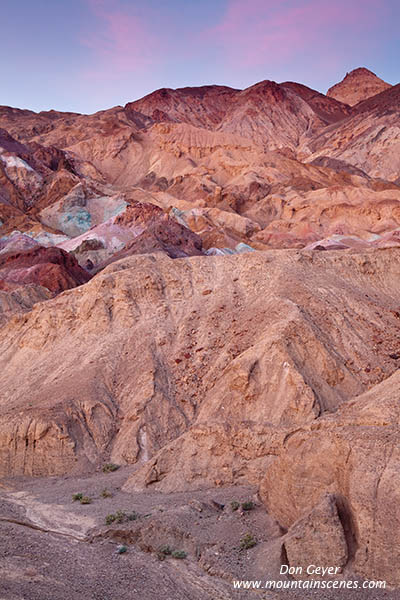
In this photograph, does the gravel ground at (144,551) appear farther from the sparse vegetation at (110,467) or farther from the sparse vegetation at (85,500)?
the sparse vegetation at (110,467)

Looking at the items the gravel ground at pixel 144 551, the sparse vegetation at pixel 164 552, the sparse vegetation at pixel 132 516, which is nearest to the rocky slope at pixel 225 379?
the gravel ground at pixel 144 551

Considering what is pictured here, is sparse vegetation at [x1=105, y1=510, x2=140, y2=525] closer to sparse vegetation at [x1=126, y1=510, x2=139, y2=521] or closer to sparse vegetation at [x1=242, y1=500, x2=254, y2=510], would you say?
sparse vegetation at [x1=126, y1=510, x2=139, y2=521]

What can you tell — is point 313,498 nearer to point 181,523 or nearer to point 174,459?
point 181,523

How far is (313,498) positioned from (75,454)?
11.7 meters

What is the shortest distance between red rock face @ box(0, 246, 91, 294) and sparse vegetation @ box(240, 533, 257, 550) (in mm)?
44447

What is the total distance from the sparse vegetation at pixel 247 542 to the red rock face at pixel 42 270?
146 feet

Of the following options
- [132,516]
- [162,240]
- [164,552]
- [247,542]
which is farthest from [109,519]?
[162,240]

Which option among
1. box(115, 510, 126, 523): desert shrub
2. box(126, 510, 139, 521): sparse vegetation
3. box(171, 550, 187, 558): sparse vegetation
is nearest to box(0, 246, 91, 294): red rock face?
box(115, 510, 126, 523): desert shrub

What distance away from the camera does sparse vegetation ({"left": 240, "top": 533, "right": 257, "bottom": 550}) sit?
11031 mm

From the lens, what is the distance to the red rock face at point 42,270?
5503 cm

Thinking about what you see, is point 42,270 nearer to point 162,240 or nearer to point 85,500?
point 162,240

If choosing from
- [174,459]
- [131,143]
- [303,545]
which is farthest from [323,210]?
[303,545]

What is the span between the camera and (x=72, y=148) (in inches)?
4993

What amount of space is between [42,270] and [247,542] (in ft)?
160
